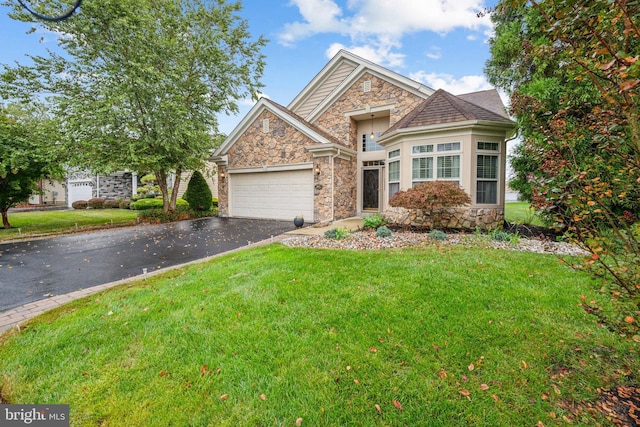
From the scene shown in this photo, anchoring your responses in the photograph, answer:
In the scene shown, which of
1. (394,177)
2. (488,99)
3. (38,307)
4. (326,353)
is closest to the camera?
(326,353)

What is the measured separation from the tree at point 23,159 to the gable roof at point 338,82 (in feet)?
34.6

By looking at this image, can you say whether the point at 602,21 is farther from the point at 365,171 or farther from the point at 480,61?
the point at 480,61

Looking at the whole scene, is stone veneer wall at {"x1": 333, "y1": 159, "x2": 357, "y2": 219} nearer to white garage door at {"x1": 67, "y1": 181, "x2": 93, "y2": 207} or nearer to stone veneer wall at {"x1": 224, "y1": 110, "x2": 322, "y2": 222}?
stone veneer wall at {"x1": 224, "y1": 110, "x2": 322, "y2": 222}

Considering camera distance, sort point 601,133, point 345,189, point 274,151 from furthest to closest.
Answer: point 274,151, point 345,189, point 601,133

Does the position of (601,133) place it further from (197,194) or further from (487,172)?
(197,194)

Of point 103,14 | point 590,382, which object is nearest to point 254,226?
point 103,14

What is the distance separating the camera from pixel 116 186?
23609 millimetres

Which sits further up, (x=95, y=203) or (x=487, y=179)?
(x=487, y=179)

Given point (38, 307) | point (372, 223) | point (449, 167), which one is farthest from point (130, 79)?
point (449, 167)

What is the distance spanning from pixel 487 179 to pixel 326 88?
31.6 feet

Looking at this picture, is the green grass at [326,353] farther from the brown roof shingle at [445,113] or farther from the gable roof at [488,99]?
the gable roof at [488,99]

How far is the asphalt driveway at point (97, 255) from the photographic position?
4.84 metres

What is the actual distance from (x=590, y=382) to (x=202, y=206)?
16.5 meters

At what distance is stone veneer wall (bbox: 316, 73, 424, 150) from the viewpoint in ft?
39.1
